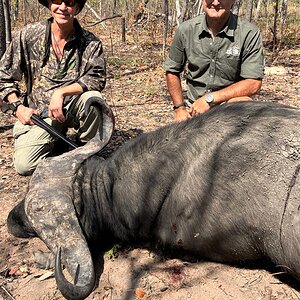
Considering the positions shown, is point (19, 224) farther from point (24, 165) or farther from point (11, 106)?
point (11, 106)

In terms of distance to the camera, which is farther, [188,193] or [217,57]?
[217,57]

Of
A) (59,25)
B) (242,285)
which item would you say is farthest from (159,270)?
(59,25)

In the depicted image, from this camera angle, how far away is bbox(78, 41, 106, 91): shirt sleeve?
177 inches

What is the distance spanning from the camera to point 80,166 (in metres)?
A: 3.27

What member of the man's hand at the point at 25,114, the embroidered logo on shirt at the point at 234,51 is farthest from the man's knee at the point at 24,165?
the embroidered logo on shirt at the point at 234,51

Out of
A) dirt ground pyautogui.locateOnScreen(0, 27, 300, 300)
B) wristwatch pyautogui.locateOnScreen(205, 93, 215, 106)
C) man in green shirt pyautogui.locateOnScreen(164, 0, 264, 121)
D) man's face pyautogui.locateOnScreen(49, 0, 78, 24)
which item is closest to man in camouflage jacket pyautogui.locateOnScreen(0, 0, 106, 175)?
man's face pyautogui.locateOnScreen(49, 0, 78, 24)

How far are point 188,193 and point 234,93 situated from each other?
1595 millimetres

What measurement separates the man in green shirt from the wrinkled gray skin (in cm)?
116

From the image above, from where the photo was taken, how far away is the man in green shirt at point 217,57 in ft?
13.8

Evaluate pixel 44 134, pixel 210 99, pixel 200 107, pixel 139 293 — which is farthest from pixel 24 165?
pixel 139 293

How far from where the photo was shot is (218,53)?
4426 millimetres

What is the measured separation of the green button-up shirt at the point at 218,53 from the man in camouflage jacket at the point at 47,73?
89 cm

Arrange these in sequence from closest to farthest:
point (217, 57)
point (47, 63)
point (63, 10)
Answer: point (63, 10) → point (217, 57) → point (47, 63)

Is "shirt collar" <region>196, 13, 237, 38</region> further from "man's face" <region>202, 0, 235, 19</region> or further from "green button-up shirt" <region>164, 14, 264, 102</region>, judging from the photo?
"man's face" <region>202, 0, 235, 19</region>
